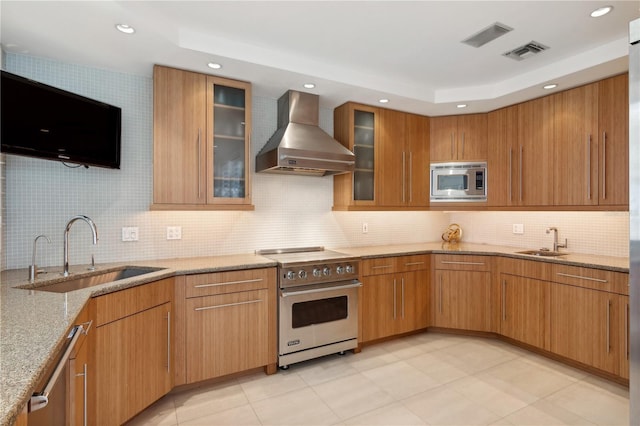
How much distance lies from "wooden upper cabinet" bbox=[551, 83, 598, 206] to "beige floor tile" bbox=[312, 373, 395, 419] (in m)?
2.32

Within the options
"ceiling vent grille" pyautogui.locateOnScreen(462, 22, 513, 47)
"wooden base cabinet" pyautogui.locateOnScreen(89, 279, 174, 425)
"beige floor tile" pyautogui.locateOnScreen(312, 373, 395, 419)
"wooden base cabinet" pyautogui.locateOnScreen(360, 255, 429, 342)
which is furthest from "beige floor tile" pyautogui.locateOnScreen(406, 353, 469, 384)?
"ceiling vent grille" pyautogui.locateOnScreen(462, 22, 513, 47)

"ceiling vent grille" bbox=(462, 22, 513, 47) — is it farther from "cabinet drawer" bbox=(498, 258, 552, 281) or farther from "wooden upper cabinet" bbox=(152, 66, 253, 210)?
"cabinet drawer" bbox=(498, 258, 552, 281)

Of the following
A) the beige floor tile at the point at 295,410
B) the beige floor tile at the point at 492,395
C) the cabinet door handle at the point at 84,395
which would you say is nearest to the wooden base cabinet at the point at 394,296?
the beige floor tile at the point at 492,395

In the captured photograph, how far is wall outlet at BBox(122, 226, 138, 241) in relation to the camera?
8.94 feet

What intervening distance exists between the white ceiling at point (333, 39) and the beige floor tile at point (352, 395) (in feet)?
7.96

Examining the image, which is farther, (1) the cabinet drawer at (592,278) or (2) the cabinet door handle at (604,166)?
(2) the cabinet door handle at (604,166)

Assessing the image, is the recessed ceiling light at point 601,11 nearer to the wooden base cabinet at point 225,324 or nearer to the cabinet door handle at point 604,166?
the cabinet door handle at point 604,166

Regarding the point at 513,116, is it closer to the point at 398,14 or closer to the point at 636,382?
the point at 398,14

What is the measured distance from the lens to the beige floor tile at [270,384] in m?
2.46

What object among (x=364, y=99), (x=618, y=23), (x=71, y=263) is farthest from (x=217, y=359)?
(x=618, y=23)

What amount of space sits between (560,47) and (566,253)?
191 cm

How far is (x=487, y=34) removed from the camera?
243 centimetres

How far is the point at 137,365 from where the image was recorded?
6.86 feet

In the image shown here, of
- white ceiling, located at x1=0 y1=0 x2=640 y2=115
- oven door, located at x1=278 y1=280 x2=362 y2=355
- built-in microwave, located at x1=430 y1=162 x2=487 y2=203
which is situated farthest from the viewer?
built-in microwave, located at x1=430 y1=162 x2=487 y2=203
